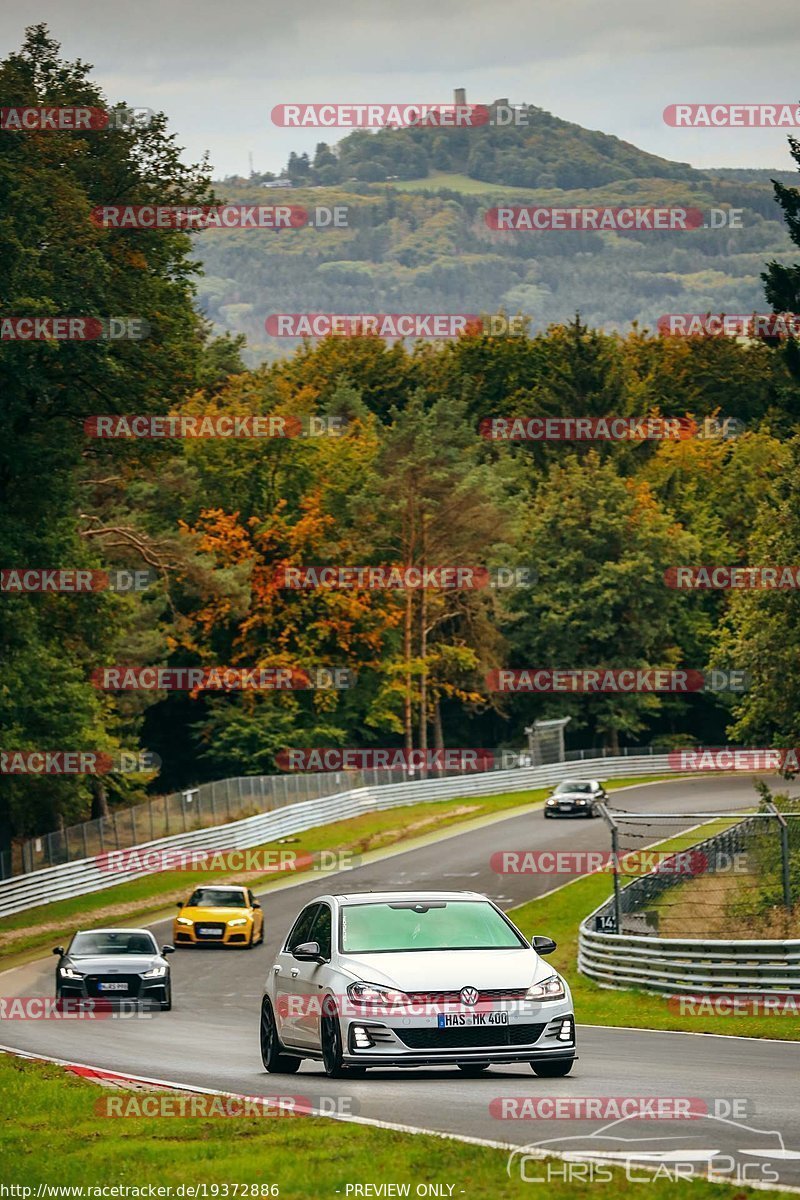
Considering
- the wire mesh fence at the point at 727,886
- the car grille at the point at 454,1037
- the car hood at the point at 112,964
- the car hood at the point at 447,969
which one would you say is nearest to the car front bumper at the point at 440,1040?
the car grille at the point at 454,1037

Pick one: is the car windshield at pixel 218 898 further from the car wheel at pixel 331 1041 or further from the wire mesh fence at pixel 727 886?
the car wheel at pixel 331 1041

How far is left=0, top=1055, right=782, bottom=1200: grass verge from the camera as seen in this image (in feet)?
29.3

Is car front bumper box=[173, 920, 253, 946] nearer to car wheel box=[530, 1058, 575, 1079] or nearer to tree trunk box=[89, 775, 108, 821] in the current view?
tree trunk box=[89, 775, 108, 821]

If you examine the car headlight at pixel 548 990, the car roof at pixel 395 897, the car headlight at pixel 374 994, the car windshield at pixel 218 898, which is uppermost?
the car roof at pixel 395 897

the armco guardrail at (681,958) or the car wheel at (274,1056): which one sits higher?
the car wheel at (274,1056)

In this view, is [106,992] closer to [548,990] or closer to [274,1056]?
[274,1056]

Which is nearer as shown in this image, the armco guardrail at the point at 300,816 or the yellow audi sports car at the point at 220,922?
the yellow audi sports car at the point at 220,922

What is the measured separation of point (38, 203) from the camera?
3947 cm

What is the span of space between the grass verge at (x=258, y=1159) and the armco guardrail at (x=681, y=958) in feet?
42.2

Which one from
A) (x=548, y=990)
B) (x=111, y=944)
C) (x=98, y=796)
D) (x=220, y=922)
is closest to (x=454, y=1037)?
(x=548, y=990)

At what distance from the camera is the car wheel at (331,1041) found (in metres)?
13.7

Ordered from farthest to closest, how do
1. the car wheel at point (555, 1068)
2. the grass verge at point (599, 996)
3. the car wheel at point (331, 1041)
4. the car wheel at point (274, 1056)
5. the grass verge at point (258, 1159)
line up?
the grass verge at point (599, 996)
the car wheel at point (274, 1056)
the car wheel at point (555, 1068)
the car wheel at point (331, 1041)
the grass verge at point (258, 1159)

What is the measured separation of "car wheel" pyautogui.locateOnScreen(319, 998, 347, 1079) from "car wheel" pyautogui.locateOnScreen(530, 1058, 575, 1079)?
150 centimetres

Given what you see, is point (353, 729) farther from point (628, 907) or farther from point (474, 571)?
point (628, 907)
